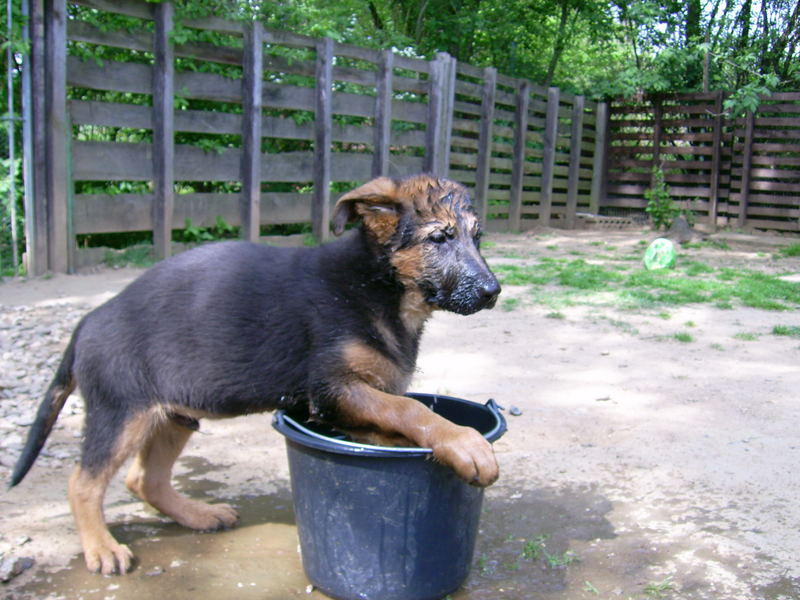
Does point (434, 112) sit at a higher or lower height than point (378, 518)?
higher

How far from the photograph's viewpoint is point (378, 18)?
66.0 ft

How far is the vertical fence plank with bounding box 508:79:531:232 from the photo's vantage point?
1677cm

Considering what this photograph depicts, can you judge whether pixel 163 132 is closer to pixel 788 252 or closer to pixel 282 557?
pixel 282 557

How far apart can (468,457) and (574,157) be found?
1663 cm

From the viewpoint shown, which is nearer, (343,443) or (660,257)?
(343,443)

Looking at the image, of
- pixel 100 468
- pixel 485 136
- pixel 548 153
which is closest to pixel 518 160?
pixel 548 153

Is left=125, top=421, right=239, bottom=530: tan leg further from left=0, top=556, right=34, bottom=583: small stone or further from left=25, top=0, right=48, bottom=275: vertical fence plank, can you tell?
left=25, top=0, right=48, bottom=275: vertical fence plank

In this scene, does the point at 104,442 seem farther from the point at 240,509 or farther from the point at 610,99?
the point at 610,99

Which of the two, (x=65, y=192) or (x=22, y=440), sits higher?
(x=65, y=192)

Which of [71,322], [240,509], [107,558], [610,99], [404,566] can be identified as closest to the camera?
[404,566]

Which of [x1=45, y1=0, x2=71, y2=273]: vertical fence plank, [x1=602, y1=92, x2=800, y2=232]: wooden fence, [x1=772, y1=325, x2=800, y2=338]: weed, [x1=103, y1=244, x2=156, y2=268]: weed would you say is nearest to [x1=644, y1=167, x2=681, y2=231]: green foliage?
[x1=602, y1=92, x2=800, y2=232]: wooden fence

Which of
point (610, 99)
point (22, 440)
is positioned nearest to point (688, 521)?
point (22, 440)

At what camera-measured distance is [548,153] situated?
1783 centimetres

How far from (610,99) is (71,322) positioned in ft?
50.1
